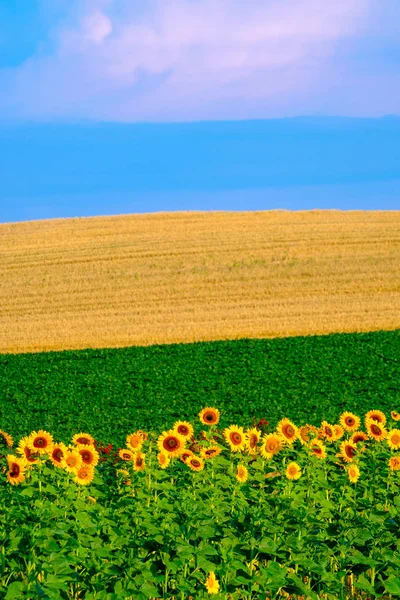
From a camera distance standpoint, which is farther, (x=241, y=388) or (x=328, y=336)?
(x=328, y=336)

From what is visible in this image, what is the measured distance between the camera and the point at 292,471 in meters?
7.83

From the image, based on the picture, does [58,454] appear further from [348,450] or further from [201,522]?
[348,450]

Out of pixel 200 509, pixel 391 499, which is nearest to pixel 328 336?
pixel 391 499

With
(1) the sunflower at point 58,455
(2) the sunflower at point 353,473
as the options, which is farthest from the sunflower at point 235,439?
(1) the sunflower at point 58,455

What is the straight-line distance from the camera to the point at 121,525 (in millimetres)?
6801

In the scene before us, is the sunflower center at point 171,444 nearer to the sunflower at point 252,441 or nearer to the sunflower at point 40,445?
the sunflower at point 252,441

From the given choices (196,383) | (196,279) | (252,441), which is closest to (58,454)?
(252,441)

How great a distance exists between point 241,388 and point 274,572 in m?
12.7

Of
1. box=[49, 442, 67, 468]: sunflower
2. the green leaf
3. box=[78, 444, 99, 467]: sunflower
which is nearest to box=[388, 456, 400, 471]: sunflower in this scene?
box=[78, 444, 99, 467]: sunflower

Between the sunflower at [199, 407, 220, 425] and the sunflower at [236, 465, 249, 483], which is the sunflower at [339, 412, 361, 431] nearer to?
the sunflower at [199, 407, 220, 425]

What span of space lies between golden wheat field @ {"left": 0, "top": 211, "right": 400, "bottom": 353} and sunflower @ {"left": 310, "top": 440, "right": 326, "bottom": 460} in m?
15.8

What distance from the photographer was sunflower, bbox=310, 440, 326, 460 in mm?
8492

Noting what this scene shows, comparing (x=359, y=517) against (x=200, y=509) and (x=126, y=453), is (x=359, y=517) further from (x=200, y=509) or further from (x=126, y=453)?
(x=126, y=453)

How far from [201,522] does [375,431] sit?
314 centimetres
